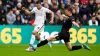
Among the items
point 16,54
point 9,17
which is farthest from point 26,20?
point 16,54

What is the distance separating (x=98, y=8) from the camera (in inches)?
1003

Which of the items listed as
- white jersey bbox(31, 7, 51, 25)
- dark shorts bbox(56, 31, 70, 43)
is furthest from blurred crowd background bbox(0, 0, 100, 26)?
dark shorts bbox(56, 31, 70, 43)

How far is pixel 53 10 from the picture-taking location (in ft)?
82.6

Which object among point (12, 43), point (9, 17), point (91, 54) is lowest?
point (91, 54)

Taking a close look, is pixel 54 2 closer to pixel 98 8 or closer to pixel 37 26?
pixel 98 8

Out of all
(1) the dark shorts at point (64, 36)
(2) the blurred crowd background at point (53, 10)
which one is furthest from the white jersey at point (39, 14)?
(2) the blurred crowd background at point (53, 10)

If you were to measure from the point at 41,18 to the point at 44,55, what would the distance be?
10.7 ft

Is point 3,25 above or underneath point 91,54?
above

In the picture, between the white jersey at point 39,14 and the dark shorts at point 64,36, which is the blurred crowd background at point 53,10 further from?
the dark shorts at point 64,36

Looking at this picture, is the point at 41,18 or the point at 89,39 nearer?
the point at 41,18

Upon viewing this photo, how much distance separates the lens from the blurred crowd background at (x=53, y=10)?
80.9ft

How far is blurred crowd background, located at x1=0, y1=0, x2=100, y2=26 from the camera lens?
2467 cm

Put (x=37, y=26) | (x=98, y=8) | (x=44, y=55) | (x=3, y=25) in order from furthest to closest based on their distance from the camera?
1. (x=98, y=8)
2. (x=3, y=25)
3. (x=37, y=26)
4. (x=44, y=55)

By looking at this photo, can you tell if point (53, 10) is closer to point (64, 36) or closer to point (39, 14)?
point (39, 14)
